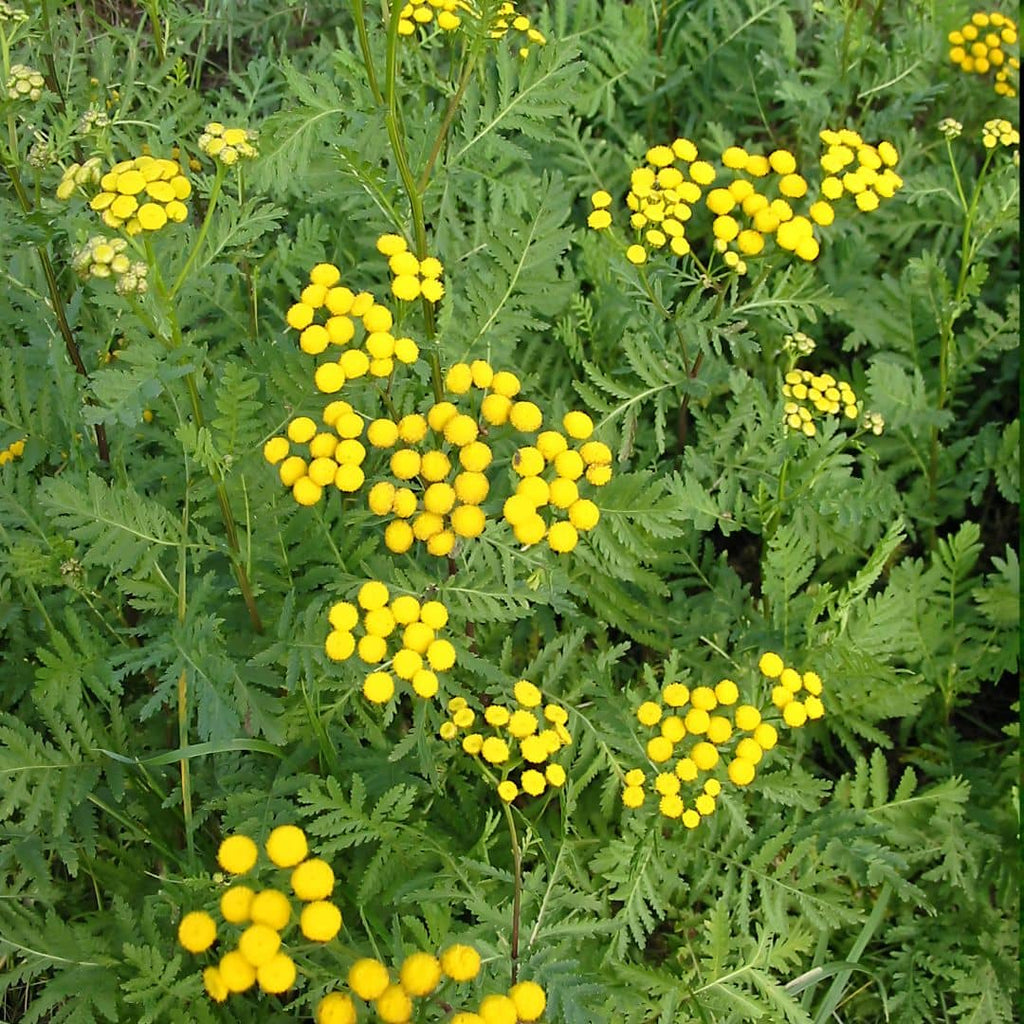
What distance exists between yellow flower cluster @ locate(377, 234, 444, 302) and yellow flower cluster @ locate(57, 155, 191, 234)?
0.46 meters

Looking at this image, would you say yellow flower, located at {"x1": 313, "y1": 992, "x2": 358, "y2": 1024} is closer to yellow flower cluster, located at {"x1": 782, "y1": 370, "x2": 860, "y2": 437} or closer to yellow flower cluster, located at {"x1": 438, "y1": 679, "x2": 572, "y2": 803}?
yellow flower cluster, located at {"x1": 438, "y1": 679, "x2": 572, "y2": 803}

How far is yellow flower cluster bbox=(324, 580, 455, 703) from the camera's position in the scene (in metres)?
2.07

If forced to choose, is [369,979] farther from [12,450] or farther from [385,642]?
[12,450]

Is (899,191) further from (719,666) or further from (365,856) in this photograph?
A: (365,856)

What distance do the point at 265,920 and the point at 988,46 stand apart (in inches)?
166

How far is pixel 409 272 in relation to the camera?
2191 millimetres

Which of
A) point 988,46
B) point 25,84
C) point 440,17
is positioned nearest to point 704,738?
point 440,17

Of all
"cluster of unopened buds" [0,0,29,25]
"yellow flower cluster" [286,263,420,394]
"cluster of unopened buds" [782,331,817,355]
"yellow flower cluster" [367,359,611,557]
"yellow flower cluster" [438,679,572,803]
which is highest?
"cluster of unopened buds" [0,0,29,25]

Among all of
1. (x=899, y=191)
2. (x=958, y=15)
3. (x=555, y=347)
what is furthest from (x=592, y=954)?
(x=958, y=15)

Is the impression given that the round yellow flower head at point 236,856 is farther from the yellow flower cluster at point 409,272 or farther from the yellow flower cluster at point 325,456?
the yellow flower cluster at point 409,272

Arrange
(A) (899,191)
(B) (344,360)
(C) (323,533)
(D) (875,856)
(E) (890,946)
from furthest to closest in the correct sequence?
(A) (899,191) < (E) (890,946) < (D) (875,856) < (C) (323,533) < (B) (344,360)

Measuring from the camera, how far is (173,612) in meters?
2.42

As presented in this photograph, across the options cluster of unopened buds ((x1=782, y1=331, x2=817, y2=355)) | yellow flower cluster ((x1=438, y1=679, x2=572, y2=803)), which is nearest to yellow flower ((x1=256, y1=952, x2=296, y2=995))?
yellow flower cluster ((x1=438, y1=679, x2=572, y2=803))

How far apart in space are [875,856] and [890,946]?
2.01 ft
